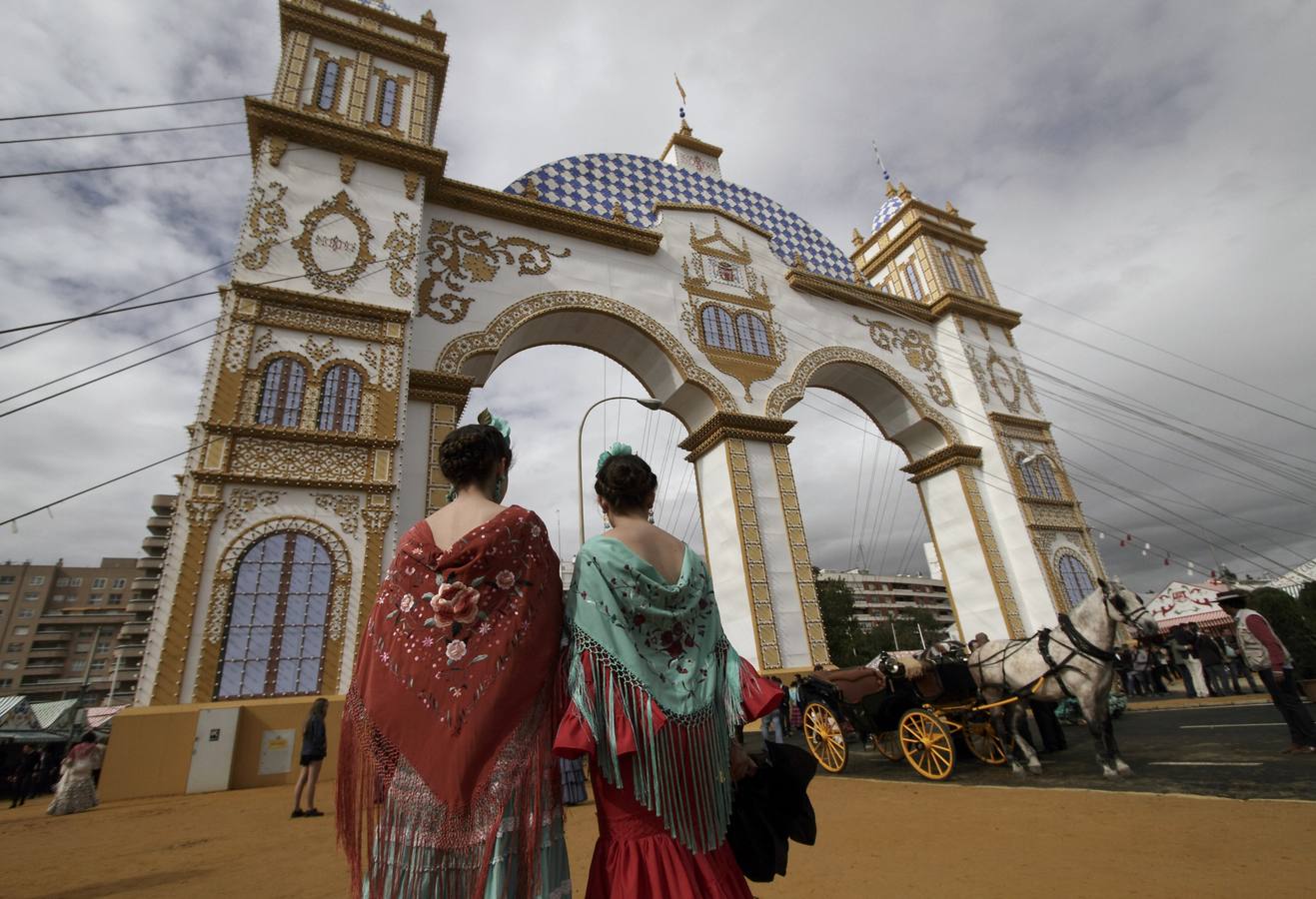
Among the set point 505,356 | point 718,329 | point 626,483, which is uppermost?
point 718,329

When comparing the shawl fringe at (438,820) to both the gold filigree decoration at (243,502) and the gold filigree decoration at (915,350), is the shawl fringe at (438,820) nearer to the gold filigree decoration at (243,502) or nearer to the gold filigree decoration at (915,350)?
the gold filigree decoration at (243,502)

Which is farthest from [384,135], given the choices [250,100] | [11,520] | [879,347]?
[879,347]

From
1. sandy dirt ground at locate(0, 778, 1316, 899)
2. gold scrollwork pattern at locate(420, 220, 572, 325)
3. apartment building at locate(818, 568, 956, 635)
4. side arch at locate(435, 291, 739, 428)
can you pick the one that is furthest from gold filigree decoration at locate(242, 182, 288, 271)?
apartment building at locate(818, 568, 956, 635)

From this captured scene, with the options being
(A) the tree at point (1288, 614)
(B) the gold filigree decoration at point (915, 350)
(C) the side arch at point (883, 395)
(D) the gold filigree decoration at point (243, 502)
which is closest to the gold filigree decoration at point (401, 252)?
(D) the gold filigree decoration at point (243, 502)

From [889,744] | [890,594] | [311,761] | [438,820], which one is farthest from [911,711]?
[890,594]

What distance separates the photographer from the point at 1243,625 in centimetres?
472

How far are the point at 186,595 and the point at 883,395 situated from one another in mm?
13304

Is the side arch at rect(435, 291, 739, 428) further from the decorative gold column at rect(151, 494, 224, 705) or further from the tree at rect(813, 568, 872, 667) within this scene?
the tree at rect(813, 568, 872, 667)

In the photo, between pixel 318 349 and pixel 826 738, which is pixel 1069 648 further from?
pixel 318 349

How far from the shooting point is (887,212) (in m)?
16.7

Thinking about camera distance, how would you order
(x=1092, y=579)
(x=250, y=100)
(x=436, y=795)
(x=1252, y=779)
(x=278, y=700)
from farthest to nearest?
(x=1092, y=579), (x=250, y=100), (x=278, y=700), (x=1252, y=779), (x=436, y=795)

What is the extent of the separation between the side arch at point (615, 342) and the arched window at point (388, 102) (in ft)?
11.8

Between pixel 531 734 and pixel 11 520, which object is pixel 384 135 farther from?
pixel 531 734

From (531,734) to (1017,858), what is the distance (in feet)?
8.42
